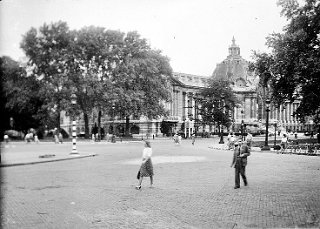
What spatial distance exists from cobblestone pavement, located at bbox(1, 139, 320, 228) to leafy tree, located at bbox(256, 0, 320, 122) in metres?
11.5

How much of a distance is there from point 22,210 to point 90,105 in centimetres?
4129

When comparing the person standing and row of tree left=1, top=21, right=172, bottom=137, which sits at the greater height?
row of tree left=1, top=21, right=172, bottom=137

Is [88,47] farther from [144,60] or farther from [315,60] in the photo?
[315,60]

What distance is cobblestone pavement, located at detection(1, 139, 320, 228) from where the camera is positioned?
28.9 ft

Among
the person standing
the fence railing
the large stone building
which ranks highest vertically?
the large stone building

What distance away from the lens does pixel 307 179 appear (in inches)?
634

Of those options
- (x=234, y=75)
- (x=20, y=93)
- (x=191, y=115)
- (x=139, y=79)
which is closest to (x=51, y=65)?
(x=20, y=93)

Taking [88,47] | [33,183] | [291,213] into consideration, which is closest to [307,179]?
[291,213]

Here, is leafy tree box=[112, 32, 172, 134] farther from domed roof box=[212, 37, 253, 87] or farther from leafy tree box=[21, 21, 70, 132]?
domed roof box=[212, 37, 253, 87]

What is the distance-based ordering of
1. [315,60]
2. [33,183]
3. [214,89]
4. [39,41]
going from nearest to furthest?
[33,183] < [315,60] < [39,41] < [214,89]

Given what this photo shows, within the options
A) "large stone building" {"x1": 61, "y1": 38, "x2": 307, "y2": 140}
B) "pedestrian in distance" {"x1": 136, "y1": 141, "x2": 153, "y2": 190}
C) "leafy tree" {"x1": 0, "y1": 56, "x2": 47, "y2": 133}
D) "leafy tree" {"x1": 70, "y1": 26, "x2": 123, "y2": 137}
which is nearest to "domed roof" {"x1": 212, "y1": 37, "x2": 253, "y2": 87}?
"large stone building" {"x1": 61, "y1": 38, "x2": 307, "y2": 140}

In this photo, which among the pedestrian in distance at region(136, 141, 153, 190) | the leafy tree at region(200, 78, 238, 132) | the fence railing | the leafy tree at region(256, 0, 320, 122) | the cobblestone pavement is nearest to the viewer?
the cobblestone pavement

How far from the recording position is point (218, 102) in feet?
182

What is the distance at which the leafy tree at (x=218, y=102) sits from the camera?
54156mm
